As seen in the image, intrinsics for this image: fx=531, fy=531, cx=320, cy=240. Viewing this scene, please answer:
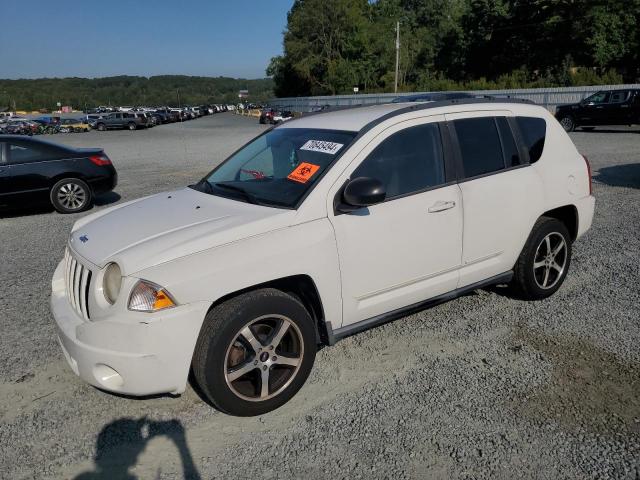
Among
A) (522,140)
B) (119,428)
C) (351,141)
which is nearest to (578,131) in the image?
(522,140)

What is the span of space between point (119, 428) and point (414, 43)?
3084 inches

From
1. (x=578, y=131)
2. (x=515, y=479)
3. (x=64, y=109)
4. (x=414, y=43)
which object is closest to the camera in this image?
(x=515, y=479)

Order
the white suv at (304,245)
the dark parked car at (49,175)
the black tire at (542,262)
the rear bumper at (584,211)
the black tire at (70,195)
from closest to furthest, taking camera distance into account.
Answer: the white suv at (304,245), the black tire at (542,262), the rear bumper at (584,211), the dark parked car at (49,175), the black tire at (70,195)

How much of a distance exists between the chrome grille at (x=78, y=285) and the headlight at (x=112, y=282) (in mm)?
154

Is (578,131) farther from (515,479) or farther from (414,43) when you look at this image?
(414,43)

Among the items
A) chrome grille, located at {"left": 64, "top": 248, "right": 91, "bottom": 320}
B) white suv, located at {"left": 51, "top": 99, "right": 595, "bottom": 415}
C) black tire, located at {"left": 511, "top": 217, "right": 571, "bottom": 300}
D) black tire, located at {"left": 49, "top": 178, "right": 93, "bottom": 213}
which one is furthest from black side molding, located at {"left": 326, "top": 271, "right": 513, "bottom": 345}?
black tire, located at {"left": 49, "top": 178, "right": 93, "bottom": 213}

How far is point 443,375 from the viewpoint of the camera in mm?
3543

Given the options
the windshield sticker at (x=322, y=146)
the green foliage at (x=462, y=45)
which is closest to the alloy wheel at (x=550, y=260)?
the windshield sticker at (x=322, y=146)

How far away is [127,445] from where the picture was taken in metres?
2.94

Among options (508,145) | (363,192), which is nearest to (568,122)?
(508,145)

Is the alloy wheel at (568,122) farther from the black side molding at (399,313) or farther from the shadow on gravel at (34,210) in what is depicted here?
the black side molding at (399,313)

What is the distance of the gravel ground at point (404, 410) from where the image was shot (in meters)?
2.73

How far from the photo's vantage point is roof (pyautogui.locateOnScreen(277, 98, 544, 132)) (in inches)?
146

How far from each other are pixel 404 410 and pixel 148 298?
1.62 meters
